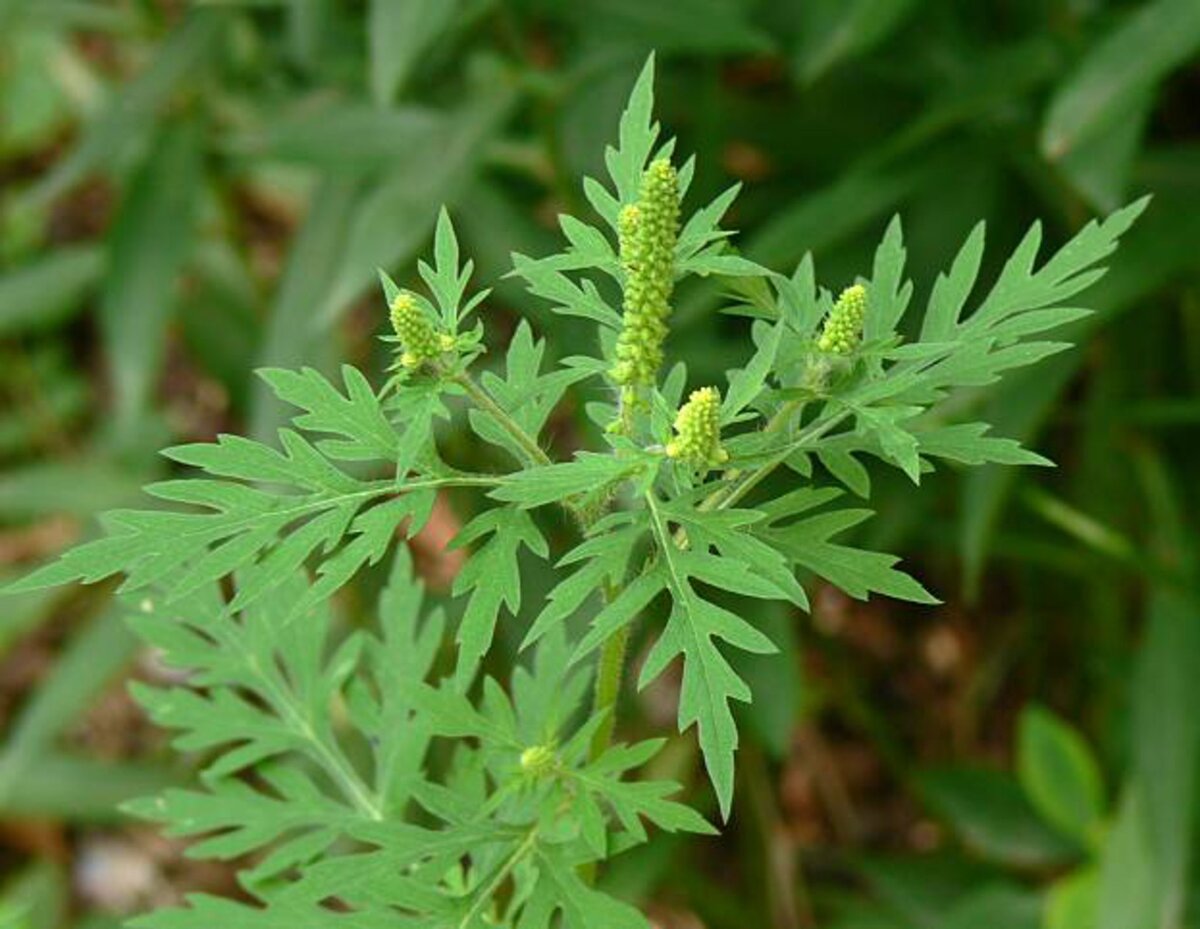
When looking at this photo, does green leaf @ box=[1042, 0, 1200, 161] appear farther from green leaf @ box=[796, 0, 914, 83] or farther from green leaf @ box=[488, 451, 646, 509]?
green leaf @ box=[488, 451, 646, 509]

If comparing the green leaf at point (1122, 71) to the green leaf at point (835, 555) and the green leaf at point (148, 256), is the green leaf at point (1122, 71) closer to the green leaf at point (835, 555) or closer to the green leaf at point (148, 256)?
the green leaf at point (835, 555)

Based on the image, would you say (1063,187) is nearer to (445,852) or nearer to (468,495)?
(468,495)

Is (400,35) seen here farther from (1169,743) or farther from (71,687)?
(1169,743)

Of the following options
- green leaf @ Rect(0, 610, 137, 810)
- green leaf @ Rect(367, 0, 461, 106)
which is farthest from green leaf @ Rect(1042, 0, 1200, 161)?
green leaf @ Rect(0, 610, 137, 810)

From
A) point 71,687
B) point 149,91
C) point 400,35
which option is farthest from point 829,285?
point 71,687

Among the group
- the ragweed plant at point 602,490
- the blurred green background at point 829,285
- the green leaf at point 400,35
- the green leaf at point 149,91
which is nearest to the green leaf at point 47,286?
the blurred green background at point 829,285

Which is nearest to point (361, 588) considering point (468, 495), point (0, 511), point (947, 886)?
point (468, 495)
